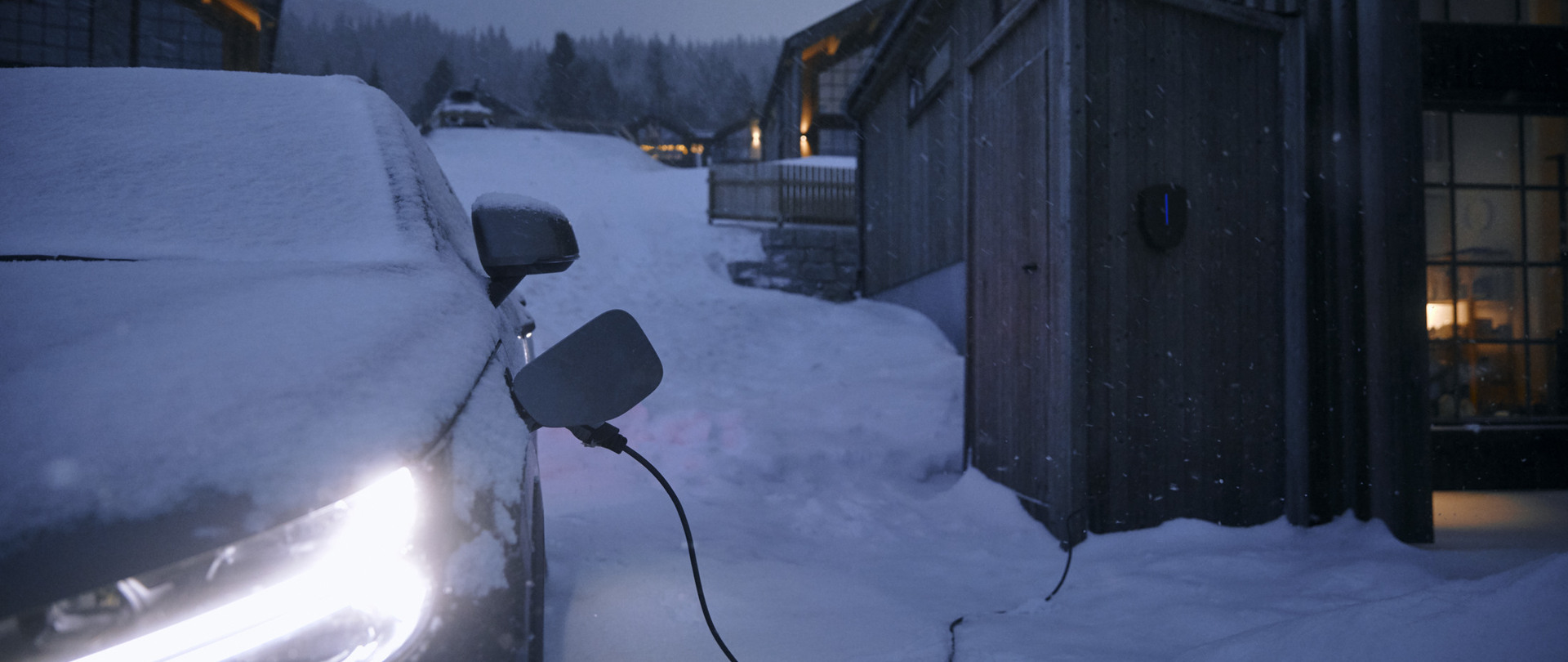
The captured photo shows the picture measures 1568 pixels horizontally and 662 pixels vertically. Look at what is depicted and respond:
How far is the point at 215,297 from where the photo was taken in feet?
4.06

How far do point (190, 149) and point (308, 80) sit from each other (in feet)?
1.91

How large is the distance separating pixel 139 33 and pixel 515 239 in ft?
39.3

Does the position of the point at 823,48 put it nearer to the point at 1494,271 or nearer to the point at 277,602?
the point at 1494,271

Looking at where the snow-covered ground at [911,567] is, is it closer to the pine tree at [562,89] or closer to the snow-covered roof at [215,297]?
the snow-covered roof at [215,297]

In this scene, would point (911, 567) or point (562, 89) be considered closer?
point (911, 567)

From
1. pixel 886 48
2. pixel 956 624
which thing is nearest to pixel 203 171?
pixel 956 624

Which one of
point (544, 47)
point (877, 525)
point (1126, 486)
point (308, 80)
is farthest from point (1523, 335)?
point (544, 47)

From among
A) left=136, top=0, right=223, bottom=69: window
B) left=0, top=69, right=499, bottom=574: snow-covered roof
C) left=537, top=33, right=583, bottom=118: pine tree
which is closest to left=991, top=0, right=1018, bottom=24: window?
left=0, top=69, right=499, bottom=574: snow-covered roof

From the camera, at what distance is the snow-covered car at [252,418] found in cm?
84

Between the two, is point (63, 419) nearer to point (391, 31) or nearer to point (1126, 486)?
point (1126, 486)

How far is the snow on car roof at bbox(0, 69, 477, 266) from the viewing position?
154 cm

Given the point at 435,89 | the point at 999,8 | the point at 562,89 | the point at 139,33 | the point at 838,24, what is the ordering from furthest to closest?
the point at 435,89 < the point at 562,89 < the point at 838,24 < the point at 139,33 < the point at 999,8

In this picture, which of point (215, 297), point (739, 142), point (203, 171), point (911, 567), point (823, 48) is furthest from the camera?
point (739, 142)

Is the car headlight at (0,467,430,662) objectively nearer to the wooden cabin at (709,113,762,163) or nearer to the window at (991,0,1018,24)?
the window at (991,0,1018,24)
